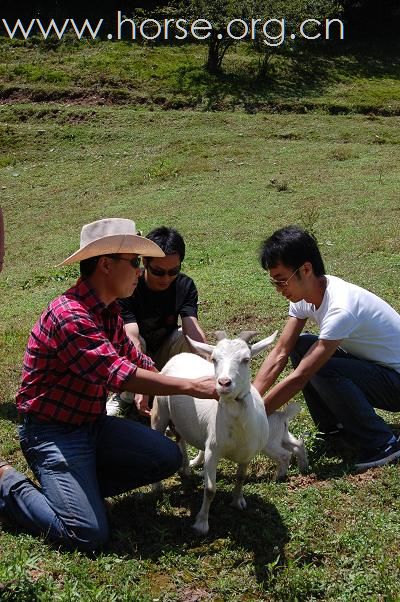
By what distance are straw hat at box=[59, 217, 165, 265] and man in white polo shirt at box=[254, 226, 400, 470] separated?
0.98m

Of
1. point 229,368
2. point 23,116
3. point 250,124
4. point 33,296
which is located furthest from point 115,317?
point 23,116

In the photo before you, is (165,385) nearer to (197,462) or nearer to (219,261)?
(197,462)

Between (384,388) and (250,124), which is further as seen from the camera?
(250,124)

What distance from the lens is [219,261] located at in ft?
39.2

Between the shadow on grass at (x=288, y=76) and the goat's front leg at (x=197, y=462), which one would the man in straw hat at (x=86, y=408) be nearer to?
the goat's front leg at (x=197, y=462)

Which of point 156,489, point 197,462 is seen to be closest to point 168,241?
point 197,462

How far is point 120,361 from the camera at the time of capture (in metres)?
4.17

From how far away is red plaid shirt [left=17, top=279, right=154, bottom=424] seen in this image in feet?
13.7

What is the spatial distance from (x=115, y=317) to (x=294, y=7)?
29.5 m

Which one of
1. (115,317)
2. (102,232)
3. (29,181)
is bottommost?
(29,181)

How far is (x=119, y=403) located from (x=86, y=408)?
1957mm

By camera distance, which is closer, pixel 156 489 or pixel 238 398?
pixel 238 398

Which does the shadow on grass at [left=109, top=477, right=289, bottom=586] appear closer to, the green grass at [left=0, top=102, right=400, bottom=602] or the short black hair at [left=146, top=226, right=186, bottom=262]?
the green grass at [left=0, top=102, right=400, bottom=602]

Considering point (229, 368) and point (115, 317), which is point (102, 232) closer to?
point (115, 317)
